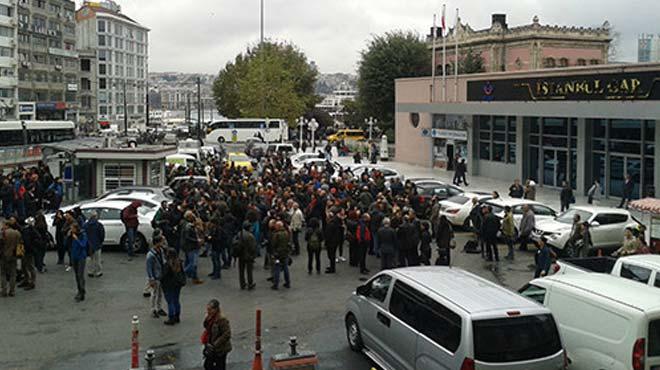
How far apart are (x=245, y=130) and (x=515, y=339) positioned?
64795mm

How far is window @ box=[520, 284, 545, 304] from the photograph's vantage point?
10658 millimetres

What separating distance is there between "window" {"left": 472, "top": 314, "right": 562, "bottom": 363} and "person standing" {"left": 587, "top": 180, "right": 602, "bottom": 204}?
2112 cm

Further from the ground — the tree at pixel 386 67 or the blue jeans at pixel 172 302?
the tree at pixel 386 67

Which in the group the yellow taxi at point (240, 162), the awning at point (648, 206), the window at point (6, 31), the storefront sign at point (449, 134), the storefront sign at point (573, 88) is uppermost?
the window at point (6, 31)

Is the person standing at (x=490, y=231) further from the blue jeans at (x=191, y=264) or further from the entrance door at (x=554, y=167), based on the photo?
the entrance door at (x=554, y=167)

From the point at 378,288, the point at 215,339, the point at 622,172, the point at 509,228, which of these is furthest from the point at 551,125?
the point at 215,339

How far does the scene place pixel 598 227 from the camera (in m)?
20.0

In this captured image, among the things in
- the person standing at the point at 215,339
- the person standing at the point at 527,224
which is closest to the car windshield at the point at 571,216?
the person standing at the point at 527,224

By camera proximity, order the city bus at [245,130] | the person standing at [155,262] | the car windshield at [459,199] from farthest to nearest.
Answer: the city bus at [245,130] → the car windshield at [459,199] → the person standing at [155,262]

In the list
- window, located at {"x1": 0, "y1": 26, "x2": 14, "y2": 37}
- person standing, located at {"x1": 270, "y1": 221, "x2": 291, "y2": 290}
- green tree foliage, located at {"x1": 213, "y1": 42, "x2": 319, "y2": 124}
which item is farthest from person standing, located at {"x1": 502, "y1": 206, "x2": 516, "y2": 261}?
window, located at {"x1": 0, "y1": 26, "x2": 14, "y2": 37}

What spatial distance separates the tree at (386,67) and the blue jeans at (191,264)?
4761 cm

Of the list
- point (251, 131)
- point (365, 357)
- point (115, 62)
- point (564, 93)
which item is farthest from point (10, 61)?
point (365, 357)

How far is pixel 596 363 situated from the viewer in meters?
9.43

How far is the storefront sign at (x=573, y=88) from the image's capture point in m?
27.6
